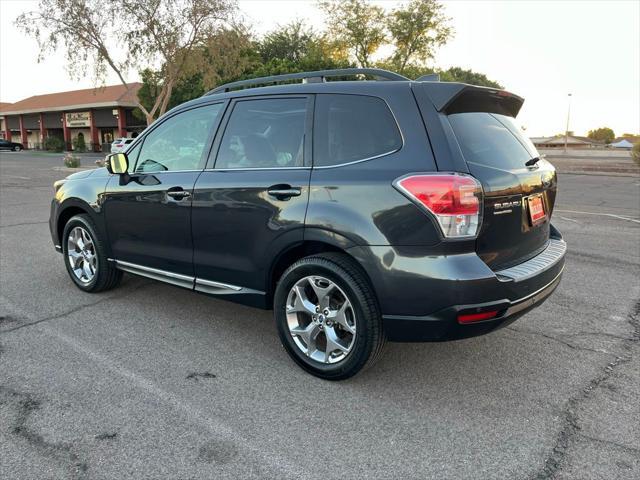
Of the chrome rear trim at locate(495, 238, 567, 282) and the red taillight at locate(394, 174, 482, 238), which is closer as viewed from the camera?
the red taillight at locate(394, 174, 482, 238)

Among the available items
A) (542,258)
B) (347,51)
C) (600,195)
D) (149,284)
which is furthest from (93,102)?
(542,258)

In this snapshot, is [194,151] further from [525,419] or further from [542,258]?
[525,419]

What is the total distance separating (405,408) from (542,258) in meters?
1.33

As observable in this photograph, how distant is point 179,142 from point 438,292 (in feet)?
8.16

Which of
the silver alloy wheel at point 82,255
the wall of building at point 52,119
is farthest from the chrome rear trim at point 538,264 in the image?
the wall of building at point 52,119

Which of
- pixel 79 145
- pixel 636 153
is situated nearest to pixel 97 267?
pixel 636 153

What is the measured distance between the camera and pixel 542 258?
326 cm

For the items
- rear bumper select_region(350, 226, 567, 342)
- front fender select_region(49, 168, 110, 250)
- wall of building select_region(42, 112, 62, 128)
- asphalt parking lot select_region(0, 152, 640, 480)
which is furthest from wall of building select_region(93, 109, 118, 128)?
rear bumper select_region(350, 226, 567, 342)

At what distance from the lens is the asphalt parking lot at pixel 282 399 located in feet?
7.82

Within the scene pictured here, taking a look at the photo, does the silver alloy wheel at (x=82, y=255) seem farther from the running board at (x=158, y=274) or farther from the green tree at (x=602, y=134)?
the green tree at (x=602, y=134)

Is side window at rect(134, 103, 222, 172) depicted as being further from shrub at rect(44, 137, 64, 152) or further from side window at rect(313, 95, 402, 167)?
shrub at rect(44, 137, 64, 152)

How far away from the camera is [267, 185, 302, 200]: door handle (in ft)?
10.3

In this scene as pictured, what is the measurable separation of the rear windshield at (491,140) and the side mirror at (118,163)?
8.99ft

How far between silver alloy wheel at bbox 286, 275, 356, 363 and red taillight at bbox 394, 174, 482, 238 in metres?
0.74
